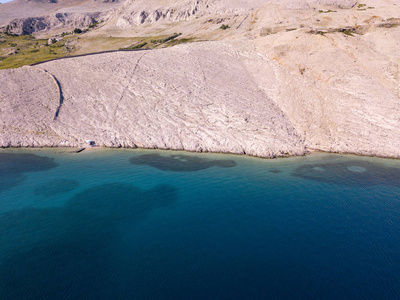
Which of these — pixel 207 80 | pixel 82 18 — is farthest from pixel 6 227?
pixel 82 18

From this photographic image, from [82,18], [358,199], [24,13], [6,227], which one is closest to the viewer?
[6,227]

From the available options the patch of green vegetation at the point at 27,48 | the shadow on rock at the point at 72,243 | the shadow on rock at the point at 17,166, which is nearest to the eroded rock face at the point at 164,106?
the shadow on rock at the point at 17,166

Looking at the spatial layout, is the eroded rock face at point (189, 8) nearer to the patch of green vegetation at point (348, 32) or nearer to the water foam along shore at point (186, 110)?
the patch of green vegetation at point (348, 32)

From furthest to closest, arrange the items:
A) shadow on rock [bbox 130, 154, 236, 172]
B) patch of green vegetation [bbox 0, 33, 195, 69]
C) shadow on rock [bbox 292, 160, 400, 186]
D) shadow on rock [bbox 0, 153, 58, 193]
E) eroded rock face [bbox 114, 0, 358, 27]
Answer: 1. patch of green vegetation [bbox 0, 33, 195, 69]
2. eroded rock face [bbox 114, 0, 358, 27]
3. shadow on rock [bbox 130, 154, 236, 172]
4. shadow on rock [bbox 0, 153, 58, 193]
5. shadow on rock [bbox 292, 160, 400, 186]

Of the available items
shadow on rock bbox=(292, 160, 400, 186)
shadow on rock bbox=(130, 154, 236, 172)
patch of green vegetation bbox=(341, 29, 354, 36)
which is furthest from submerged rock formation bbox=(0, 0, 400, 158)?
shadow on rock bbox=(292, 160, 400, 186)

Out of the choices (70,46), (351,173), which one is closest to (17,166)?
(351,173)

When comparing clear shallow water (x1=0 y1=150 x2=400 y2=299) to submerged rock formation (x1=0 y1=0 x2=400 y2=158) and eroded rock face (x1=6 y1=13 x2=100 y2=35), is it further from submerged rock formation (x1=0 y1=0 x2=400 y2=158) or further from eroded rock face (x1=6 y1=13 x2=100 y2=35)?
eroded rock face (x1=6 y1=13 x2=100 y2=35)

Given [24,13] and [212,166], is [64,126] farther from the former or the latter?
[24,13]
